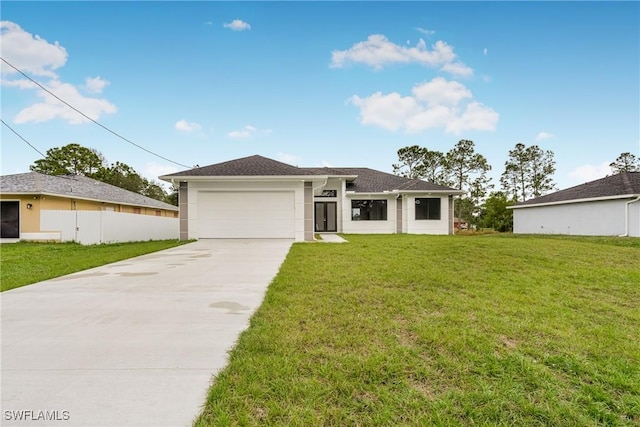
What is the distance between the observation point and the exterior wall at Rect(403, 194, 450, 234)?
18.5 m

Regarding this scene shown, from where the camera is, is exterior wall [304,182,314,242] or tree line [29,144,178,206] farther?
tree line [29,144,178,206]

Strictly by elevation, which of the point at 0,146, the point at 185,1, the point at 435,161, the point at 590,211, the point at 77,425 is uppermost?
the point at 185,1

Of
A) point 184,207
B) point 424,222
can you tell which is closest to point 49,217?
point 184,207

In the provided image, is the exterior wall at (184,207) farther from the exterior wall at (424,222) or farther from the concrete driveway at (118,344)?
the exterior wall at (424,222)

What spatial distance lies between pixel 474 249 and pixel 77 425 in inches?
368

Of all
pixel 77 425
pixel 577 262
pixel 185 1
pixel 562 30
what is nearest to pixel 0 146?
pixel 185 1

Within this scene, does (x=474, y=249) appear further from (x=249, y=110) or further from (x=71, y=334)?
(x=249, y=110)

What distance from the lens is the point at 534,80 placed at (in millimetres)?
14711

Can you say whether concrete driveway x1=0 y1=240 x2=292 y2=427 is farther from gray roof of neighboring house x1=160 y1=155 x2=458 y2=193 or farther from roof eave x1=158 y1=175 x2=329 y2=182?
gray roof of neighboring house x1=160 y1=155 x2=458 y2=193

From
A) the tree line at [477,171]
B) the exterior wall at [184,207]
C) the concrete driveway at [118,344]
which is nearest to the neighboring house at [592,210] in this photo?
the tree line at [477,171]

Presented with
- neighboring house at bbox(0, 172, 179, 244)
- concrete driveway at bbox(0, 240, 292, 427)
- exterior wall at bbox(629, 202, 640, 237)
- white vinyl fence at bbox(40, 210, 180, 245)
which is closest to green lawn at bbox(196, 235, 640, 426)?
concrete driveway at bbox(0, 240, 292, 427)

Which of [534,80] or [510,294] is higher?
[534,80]

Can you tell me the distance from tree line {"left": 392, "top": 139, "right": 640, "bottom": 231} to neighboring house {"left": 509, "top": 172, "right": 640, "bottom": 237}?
29.9 feet

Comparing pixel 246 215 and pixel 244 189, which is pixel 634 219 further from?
pixel 244 189
